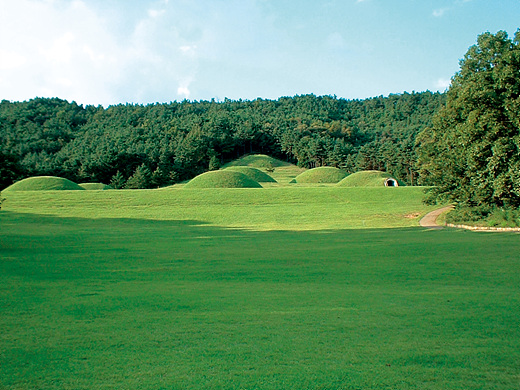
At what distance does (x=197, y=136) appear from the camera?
10650 cm

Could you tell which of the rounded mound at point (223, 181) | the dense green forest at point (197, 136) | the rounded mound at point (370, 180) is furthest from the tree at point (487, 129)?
the dense green forest at point (197, 136)

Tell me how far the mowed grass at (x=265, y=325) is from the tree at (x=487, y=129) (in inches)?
433

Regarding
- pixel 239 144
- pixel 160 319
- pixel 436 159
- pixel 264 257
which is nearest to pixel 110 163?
pixel 239 144

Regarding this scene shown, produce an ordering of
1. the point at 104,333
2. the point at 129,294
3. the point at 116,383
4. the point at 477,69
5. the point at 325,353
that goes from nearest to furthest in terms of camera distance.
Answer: the point at 116,383, the point at 325,353, the point at 104,333, the point at 129,294, the point at 477,69

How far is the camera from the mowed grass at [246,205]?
104 feet

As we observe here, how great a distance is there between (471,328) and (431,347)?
3.23 feet

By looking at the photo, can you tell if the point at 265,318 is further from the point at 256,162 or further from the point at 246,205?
the point at 256,162

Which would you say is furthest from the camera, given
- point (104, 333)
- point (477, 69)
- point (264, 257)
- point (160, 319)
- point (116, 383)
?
point (477, 69)

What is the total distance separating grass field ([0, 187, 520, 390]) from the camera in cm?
383

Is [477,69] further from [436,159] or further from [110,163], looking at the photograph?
[110,163]

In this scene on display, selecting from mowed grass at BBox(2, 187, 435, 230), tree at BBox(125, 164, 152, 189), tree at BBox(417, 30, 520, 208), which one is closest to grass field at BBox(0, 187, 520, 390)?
tree at BBox(417, 30, 520, 208)

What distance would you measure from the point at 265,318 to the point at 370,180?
2353 inches

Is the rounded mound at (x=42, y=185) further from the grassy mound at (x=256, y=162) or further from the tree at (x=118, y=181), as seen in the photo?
the grassy mound at (x=256, y=162)

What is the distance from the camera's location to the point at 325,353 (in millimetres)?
4305
